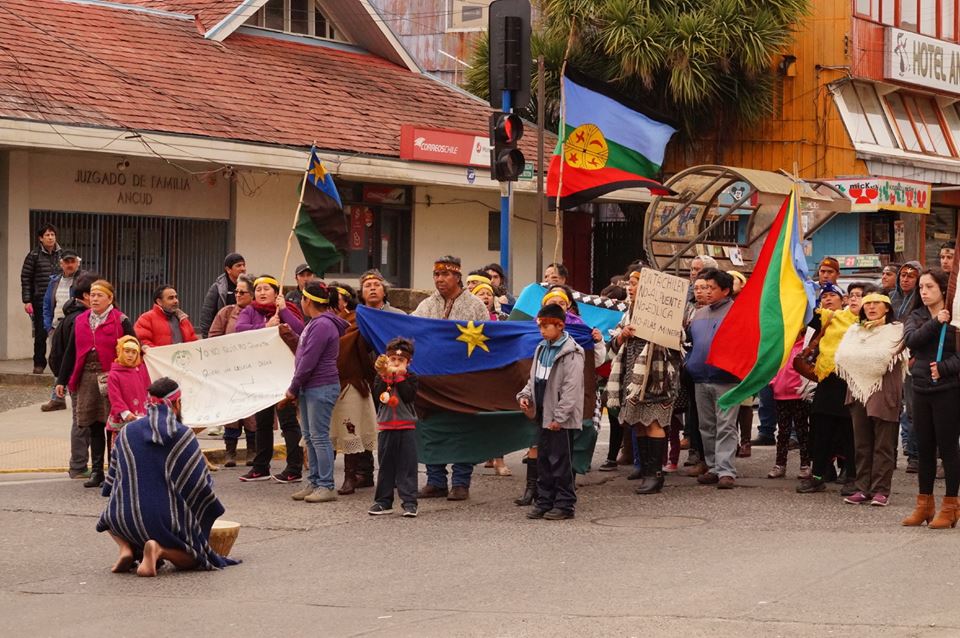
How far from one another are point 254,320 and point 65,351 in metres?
1.66

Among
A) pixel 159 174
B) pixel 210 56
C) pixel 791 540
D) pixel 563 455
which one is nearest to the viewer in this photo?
pixel 791 540

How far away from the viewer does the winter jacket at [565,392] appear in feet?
35.5

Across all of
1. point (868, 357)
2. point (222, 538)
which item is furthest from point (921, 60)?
point (222, 538)

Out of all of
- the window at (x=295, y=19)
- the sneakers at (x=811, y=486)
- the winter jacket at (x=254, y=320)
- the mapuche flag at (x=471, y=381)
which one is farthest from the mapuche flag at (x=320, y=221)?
the window at (x=295, y=19)

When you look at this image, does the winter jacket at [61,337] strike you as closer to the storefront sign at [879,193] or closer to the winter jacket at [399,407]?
the winter jacket at [399,407]

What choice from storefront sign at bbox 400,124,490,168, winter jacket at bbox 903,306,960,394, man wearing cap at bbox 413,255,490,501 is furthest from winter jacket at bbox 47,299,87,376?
storefront sign at bbox 400,124,490,168

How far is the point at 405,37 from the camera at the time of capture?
127 ft

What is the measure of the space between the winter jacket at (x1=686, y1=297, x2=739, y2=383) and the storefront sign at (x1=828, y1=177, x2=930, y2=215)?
17.2 metres

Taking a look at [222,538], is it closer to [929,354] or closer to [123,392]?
[123,392]

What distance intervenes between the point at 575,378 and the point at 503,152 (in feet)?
16.3

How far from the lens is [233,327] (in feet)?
44.5

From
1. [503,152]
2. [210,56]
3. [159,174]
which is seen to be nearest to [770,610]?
[503,152]

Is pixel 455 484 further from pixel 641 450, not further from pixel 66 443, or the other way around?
pixel 66 443

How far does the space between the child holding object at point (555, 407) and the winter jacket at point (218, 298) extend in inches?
193
